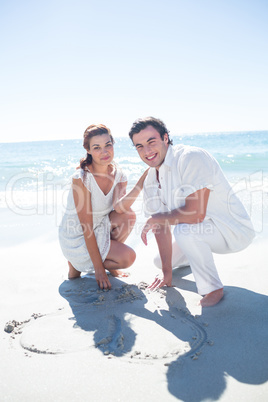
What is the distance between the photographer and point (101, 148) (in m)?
3.30

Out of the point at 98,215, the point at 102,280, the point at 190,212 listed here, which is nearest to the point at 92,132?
the point at 98,215

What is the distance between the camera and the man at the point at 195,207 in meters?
2.79

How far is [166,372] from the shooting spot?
1919 mm

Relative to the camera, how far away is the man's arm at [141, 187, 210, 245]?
2.78m

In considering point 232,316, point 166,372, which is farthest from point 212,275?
point 166,372

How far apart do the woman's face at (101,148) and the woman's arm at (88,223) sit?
300 millimetres

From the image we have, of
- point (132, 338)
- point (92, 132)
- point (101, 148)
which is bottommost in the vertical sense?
point (132, 338)

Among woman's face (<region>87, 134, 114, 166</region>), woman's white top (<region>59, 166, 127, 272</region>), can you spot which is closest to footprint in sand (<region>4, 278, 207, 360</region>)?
woman's white top (<region>59, 166, 127, 272</region>)

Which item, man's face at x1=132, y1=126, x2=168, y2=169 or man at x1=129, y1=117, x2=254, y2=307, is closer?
man at x1=129, y1=117, x2=254, y2=307

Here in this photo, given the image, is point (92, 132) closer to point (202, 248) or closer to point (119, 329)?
point (202, 248)

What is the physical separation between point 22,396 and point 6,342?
1.94 ft

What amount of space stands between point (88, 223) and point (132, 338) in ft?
4.29

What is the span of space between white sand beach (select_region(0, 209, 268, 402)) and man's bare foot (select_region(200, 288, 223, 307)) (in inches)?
2.4

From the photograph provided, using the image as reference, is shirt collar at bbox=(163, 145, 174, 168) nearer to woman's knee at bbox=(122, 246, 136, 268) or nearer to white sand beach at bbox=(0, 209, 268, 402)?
woman's knee at bbox=(122, 246, 136, 268)
